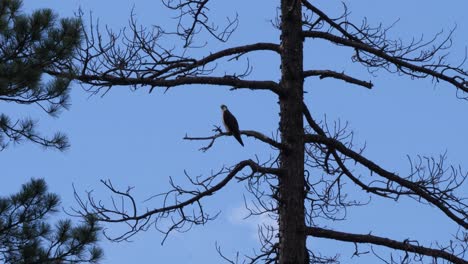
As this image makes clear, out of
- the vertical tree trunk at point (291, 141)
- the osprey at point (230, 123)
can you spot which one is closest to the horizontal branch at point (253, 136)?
the vertical tree trunk at point (291, 141)

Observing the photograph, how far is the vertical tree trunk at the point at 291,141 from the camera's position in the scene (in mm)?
10320

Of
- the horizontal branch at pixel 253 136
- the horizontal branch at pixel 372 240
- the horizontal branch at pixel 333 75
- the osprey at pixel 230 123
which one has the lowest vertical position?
the horizontal branch at pixel 372 240

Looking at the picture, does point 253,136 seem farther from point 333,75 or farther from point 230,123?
point 230,123

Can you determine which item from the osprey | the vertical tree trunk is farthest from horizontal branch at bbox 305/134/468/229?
the osprey

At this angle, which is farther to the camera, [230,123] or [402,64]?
[230,123]

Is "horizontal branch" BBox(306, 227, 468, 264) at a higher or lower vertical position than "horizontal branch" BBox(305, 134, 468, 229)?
lower

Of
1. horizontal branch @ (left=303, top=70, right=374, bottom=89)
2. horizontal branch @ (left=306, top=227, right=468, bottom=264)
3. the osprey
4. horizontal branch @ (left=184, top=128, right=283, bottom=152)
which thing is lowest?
horizontal branch @ (left=306, top=227, right=468, bottom=264)

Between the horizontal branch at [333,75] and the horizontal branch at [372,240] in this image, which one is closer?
the horizontal branch at [372,240]

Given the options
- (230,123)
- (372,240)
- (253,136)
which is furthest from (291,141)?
(230,123)

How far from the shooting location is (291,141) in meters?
10.6

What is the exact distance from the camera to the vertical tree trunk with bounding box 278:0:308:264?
10.3 metres

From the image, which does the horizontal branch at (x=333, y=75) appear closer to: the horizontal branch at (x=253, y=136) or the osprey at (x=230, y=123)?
the horizontal branch at (x=253, y=136)

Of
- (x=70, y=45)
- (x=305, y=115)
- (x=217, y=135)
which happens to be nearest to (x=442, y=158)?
(x=305, y=115)

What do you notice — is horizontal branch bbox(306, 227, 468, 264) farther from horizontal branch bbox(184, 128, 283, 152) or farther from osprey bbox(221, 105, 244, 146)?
osprey bbox(221, 105, 244, 146)
